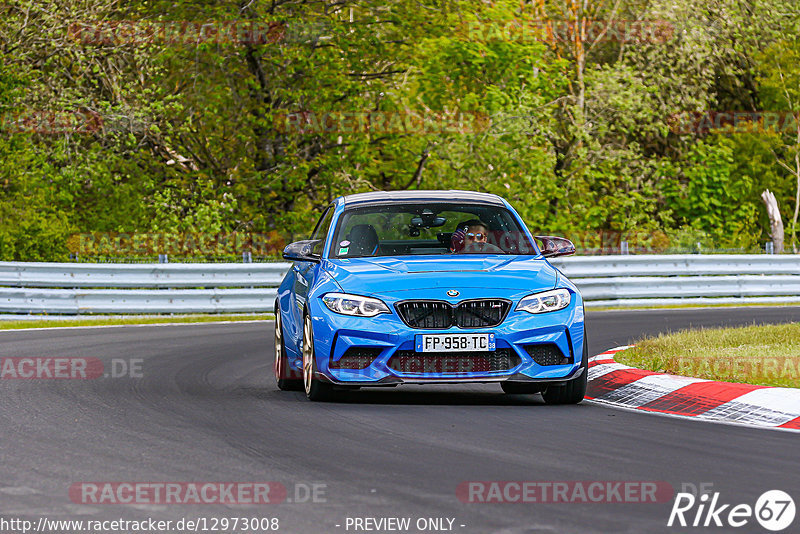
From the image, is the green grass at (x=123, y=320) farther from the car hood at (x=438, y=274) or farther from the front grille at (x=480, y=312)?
the front grille at (x=480, y=312)

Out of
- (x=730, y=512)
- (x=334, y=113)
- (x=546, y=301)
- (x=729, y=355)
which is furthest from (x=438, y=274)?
(x=334, y=113)

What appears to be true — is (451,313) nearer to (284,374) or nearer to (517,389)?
(517,389)

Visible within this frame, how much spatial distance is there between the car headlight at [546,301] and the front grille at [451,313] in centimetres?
16

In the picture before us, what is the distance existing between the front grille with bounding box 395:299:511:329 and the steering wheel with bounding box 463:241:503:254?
1334 millimetres

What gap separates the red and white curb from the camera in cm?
923

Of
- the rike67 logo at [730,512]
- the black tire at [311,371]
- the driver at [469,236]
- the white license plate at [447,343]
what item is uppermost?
the driver at [469,236]

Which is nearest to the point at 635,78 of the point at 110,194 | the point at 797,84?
the point at 797,84

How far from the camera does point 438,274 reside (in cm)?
999

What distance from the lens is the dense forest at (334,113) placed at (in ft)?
97.8

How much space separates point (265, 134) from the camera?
32.5 m

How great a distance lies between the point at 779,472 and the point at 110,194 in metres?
27.0

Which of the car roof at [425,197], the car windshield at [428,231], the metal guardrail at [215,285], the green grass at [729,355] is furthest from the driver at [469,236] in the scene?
the metal guardrail at [215,285]

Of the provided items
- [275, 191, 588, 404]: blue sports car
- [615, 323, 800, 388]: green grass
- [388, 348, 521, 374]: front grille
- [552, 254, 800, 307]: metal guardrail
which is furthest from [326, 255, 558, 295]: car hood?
[552, 254, 800, 307]: metal guardrail

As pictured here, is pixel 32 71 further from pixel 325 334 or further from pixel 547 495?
pixel 547 495
